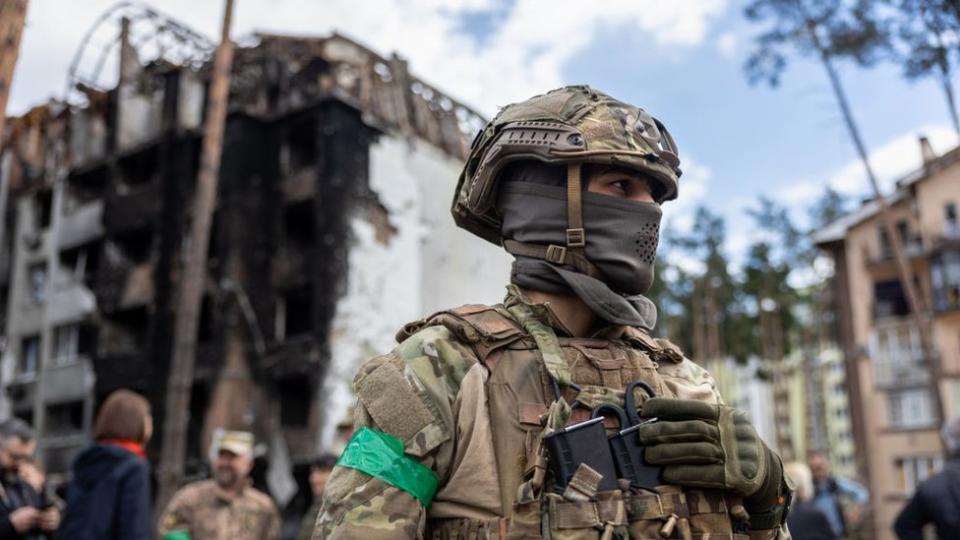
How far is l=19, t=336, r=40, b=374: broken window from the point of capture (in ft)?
106

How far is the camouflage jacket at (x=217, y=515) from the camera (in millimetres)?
6602

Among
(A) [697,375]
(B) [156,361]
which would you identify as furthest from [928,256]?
(A) [697,375]

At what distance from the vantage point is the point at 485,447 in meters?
2.20

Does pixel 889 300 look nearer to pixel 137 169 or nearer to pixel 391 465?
pixel 137 169

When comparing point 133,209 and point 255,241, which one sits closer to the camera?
point 255,241

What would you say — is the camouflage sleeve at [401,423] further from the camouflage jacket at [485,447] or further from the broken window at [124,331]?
the broken window at [124,331]

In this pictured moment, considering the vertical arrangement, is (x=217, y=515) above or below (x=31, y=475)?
below

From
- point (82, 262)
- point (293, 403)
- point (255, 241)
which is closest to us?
Answer: point (293, 403)

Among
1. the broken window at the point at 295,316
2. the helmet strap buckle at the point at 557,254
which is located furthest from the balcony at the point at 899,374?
the helmet strap buckle at the point at 557,254

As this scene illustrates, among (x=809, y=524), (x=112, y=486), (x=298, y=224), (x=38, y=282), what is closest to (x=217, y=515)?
(x=112, y=486)

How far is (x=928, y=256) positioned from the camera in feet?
110

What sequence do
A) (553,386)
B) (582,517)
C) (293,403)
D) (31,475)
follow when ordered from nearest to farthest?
(582,517), (553,386), (31,475), (293,403)

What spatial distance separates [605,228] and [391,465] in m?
0.89

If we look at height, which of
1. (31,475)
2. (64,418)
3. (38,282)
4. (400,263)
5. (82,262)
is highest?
(82,262)
